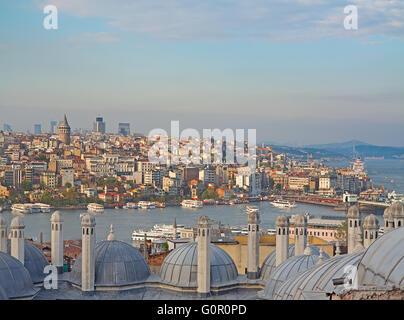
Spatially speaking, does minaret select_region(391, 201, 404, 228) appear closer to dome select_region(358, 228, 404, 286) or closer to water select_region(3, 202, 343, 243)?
dome select_region(358, 228, 404, 286)

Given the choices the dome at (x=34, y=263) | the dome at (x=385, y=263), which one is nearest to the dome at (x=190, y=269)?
the dome at (x=34, y=263)

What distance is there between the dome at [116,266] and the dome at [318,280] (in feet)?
4.61

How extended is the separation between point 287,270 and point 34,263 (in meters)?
1.35

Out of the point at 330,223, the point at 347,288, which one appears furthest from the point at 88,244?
the point at 330,223

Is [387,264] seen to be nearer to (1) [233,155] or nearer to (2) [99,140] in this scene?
(1) [233,155]

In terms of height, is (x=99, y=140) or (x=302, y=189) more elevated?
(x=99, y=140)

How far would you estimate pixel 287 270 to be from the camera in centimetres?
315

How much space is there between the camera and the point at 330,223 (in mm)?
12086

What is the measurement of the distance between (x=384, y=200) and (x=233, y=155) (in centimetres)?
610

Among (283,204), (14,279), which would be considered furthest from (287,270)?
(283,204)

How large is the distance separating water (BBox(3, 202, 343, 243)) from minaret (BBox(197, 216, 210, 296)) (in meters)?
8.39

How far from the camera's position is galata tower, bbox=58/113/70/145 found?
87.9 feet

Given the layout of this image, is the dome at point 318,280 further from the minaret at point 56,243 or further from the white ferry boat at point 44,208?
the white ferry boat at point 44,208
